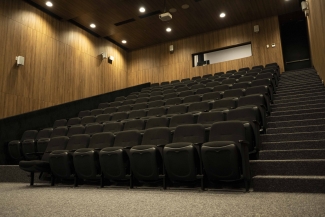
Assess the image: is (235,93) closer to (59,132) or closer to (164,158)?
(164,158)

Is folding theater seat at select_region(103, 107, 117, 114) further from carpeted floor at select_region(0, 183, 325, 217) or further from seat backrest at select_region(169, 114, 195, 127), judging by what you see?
carpeted floor at select_region(0, 183, 325, 217)

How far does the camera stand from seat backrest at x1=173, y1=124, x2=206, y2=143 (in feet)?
6.73

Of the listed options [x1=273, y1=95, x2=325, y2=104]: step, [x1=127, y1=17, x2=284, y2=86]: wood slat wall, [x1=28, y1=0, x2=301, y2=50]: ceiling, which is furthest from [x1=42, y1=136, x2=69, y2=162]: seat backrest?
[x1=127, y1=17, x2=284, y2=86]: wood slat wall

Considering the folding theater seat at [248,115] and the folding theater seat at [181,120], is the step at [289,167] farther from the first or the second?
the folding theater seat at [181,120]

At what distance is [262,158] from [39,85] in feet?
12.5

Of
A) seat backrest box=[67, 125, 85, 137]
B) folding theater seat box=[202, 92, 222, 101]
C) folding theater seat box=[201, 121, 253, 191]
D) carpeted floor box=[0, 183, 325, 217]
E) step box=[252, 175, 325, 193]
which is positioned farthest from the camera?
folding theater seat box=[202, 92, 222, 101]

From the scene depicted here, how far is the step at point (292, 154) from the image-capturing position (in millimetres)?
1805

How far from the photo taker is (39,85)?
4.57 m

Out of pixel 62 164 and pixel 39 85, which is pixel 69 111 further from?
pixel 62 164

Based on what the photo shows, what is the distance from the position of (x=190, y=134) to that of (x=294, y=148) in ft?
2.47

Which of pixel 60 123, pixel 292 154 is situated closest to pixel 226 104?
pixel 292 154

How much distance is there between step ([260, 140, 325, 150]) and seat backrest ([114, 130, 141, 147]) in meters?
0.99

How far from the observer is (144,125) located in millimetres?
2729

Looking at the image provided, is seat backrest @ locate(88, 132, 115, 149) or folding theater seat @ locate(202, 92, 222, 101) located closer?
seat backrest @ locate(88, 132, 115, 149)
